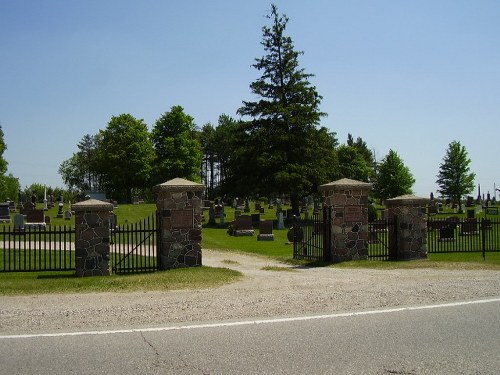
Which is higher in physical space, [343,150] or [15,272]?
[343,150]

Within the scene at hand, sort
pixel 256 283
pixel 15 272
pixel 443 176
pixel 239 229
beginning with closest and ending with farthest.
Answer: pixel 256 283, pixel 15 272, pixel 239 229, pixel 443 176

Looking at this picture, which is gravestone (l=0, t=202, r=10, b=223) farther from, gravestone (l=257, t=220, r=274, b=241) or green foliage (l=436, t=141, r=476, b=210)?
green foliage (l=436, t=141, r=476, b=210)

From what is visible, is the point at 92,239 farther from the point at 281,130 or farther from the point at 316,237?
the point at 281,130

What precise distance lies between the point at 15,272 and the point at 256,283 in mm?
6846

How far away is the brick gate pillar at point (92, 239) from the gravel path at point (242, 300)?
128 inches

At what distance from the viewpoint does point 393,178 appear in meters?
62.0

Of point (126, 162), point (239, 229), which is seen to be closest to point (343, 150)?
point (126, 162)

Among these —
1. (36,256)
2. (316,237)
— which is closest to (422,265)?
(316,237)

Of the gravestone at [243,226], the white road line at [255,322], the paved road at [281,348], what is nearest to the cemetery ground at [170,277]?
the white road line at [255,322]

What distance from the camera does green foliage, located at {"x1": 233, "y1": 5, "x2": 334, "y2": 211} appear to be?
4194 centimetres

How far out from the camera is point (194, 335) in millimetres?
6531

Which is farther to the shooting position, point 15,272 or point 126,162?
point 126,162

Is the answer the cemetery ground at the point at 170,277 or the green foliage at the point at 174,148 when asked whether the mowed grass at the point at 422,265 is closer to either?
the cemetery ground at the point at 170,277

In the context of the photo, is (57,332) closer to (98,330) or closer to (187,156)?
(98,330)
